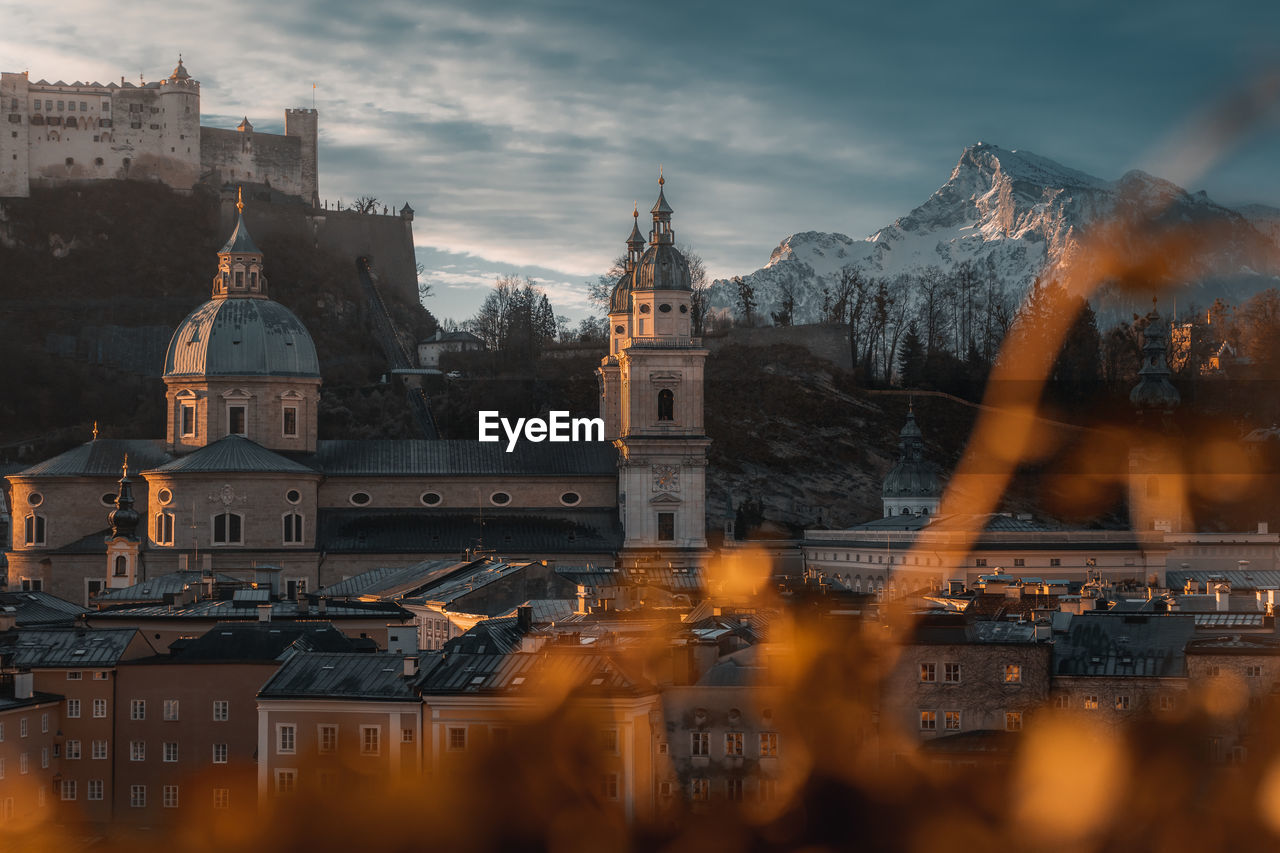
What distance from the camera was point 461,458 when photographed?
9175 centimetres

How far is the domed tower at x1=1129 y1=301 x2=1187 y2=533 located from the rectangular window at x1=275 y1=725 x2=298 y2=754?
58530mm

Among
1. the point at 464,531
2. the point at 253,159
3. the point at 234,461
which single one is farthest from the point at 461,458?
the point at 253,159

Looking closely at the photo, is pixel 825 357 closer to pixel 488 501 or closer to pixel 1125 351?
pixel 1125 351

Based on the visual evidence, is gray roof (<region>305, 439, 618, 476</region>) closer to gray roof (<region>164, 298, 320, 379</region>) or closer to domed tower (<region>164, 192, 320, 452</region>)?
domed tower (<region>164, 192, 320, 452</region>)

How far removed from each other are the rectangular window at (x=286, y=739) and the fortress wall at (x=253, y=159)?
9186 centimetres

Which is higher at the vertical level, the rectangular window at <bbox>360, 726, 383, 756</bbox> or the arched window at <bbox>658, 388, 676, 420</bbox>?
the arched window at <bbox>658, 388, 676, 420</bbox>

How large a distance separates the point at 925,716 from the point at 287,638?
1821 cm

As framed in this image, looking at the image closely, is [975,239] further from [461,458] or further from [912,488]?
[461,458]

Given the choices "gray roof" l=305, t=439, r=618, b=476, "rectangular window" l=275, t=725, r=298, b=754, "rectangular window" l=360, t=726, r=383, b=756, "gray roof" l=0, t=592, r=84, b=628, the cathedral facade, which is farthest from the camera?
"gray roof" l=305, t=439, r=618, b=476

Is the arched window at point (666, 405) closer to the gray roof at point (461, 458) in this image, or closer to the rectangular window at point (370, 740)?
the gray roof at point (461, 458)

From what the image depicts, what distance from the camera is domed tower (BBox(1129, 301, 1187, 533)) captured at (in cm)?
10344

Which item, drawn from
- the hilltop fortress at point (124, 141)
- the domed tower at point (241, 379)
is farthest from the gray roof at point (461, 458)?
the hilltop fortress at point (124, 141)

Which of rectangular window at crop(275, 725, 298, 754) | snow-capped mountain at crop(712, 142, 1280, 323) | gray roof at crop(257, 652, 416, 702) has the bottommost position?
rectangular window at crop(275, 725, 298, 754)

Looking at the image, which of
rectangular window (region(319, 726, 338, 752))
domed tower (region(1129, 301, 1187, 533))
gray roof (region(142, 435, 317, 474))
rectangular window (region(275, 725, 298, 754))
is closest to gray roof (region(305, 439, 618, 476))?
gray roof (region(142, 435, 317, 474))
